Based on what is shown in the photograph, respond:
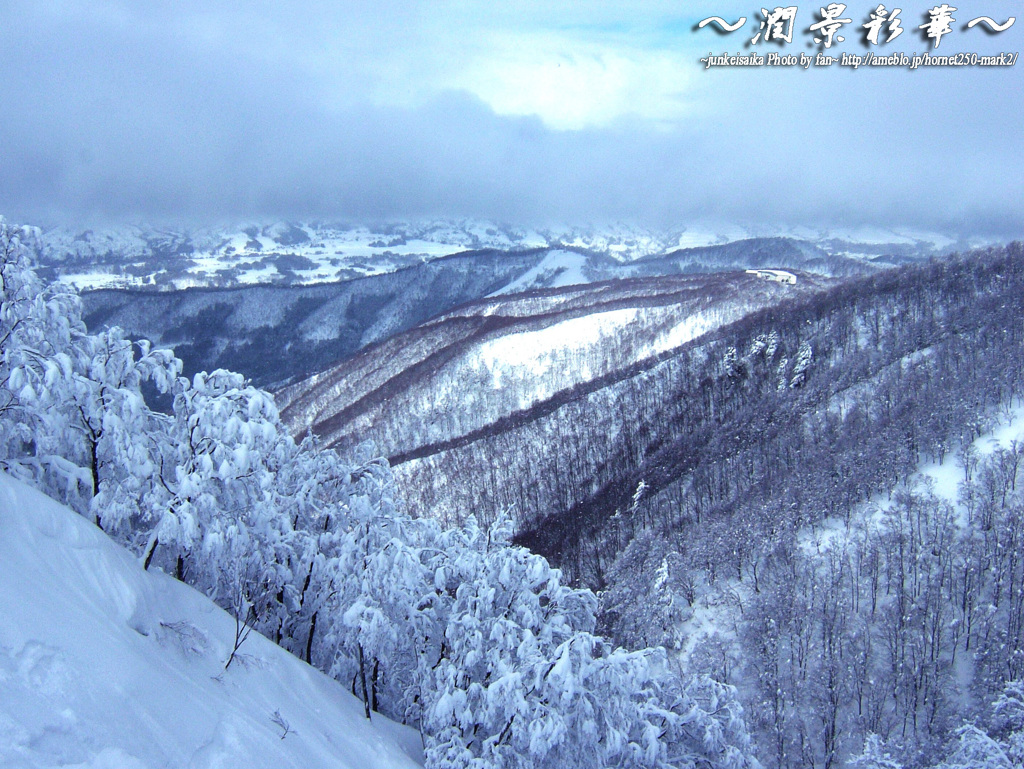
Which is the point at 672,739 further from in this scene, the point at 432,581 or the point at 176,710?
the point at 176,710

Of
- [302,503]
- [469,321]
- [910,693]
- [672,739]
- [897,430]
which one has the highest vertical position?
[469,321]

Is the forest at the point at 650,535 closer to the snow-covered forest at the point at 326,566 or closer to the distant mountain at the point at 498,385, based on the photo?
the snow-covered forest at the point at 326,566

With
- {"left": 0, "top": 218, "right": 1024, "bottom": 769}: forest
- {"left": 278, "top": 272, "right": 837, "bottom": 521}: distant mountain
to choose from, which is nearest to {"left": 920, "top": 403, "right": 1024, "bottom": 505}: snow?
{"left": 0, "top": 218, "right": 1024, "bottom": 769}: forest

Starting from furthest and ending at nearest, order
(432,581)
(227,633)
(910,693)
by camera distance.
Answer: (910,693) → (432,581) → (227,633)

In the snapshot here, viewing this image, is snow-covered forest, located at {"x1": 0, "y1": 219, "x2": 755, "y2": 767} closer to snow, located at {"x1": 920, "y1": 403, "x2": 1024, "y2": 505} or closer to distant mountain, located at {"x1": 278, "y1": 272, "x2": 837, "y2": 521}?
snow, located at {"x1": 920, "y1": 403, "x2": 1024, "y2": 505}

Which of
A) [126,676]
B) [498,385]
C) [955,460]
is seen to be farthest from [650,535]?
[498,385]

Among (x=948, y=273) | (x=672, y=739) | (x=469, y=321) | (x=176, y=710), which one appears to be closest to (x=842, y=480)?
(x=672, y=739)

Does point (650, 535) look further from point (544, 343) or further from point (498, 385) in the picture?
point (544, 343)

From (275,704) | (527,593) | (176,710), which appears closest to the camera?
(176,710)
